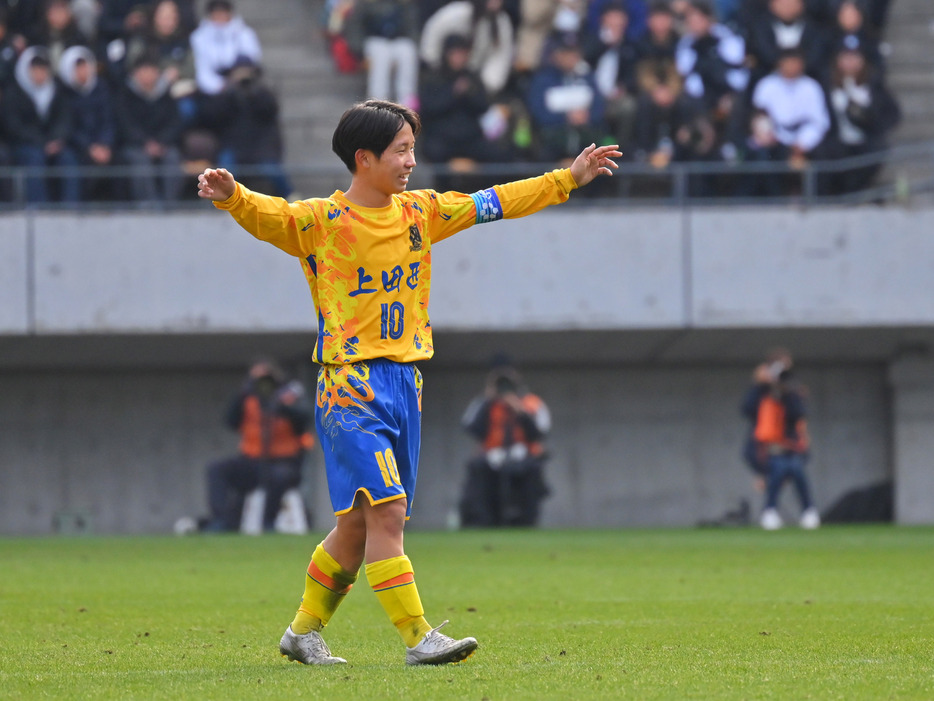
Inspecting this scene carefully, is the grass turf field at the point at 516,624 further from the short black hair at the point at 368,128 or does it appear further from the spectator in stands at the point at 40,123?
the spectator in stands at the point at 40,123

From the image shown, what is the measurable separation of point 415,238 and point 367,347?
0.46m

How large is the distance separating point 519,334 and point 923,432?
5520 millimetres

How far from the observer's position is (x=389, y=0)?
18.8 m

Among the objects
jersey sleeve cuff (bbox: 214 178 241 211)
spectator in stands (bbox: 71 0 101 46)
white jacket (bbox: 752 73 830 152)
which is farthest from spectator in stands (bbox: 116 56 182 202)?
jersey sleeve cuff (bbox: 214 178 241 211)

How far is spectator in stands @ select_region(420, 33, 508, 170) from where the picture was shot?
18.0 metres

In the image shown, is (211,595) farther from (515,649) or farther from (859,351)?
(859,351)

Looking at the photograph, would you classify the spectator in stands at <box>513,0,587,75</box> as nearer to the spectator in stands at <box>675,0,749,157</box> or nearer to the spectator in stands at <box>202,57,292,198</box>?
the spectator in stands at <box>675,0,749,157</box>

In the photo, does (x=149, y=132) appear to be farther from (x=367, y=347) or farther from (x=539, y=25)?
(x=367, y=347)

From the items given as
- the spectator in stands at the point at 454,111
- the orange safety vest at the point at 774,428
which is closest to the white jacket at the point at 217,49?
the spectator in stands at the point at 454,111

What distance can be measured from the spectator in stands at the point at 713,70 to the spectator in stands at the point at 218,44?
523cm

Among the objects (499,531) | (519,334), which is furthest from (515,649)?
(519,334)

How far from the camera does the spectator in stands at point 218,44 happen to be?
61.2ft

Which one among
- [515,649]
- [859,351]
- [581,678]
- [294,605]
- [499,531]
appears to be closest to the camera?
[581,678]

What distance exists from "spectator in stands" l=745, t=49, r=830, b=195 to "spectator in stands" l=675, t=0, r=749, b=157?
0.26m
